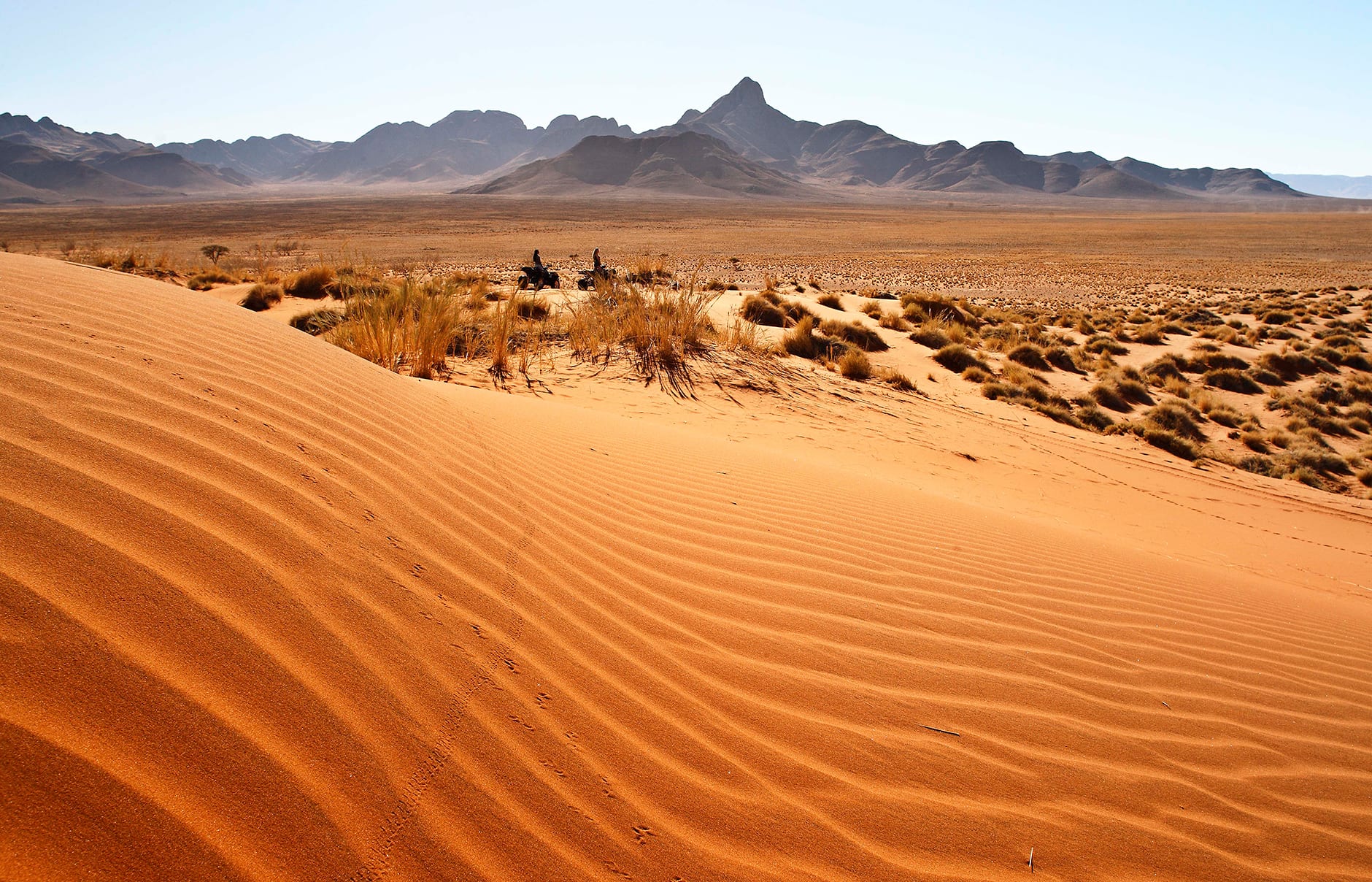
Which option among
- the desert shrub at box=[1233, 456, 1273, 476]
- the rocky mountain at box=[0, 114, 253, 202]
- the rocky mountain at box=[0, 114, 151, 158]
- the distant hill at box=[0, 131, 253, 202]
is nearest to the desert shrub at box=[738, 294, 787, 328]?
the desert shrub at box=[1233, 456, 1273, 476]

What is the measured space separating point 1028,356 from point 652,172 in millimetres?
123955

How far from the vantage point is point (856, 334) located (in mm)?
12984

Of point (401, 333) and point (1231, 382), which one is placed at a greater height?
point (401, 333)

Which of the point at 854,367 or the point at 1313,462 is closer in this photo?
the point at 1313,462

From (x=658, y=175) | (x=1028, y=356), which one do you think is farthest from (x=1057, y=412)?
(x=658, y=175)

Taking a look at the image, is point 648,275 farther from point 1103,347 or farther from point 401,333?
point 1103,347

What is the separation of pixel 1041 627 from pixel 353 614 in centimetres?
274

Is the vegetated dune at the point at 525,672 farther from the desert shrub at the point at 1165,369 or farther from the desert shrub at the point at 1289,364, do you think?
the desert shrub at the point at 1289,364

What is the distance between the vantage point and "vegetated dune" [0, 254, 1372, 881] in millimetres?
1501

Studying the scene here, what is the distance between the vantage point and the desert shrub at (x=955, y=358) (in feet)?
41.1

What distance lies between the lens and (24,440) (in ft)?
6.45

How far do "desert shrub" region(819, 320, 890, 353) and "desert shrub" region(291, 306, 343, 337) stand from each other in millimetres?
7905

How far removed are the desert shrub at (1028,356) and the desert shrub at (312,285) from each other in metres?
12.7

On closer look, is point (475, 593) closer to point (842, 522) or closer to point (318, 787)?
point (318, 787)
